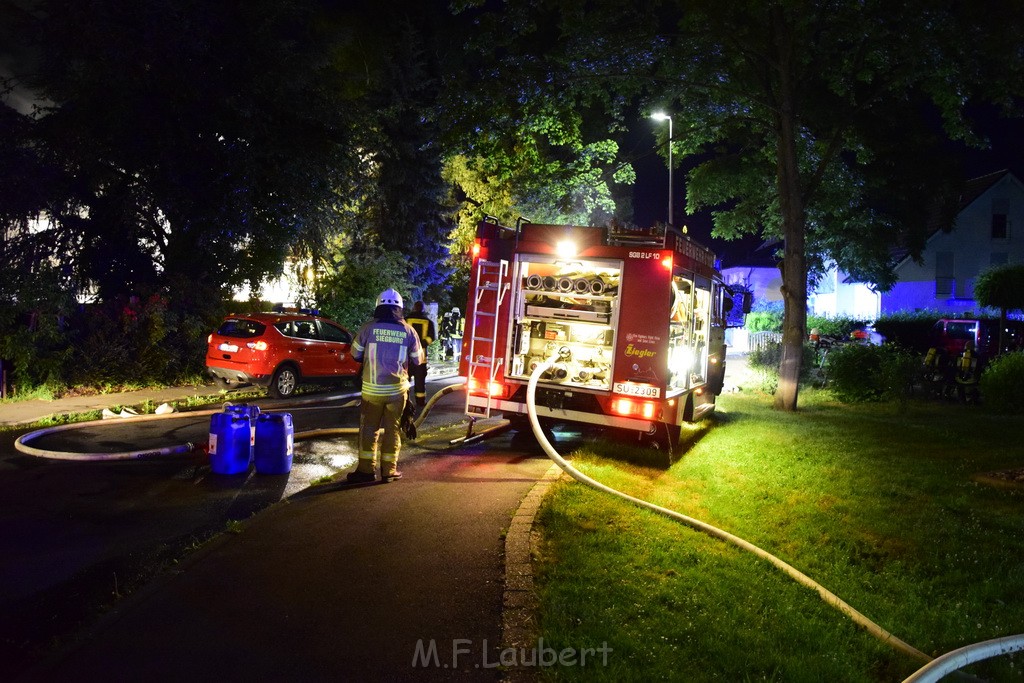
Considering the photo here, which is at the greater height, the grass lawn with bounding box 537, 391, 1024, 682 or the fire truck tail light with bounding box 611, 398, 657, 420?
the fire truck tail light with bounding box 611, 398, 657, 420

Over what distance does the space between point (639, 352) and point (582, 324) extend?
0.88 metres

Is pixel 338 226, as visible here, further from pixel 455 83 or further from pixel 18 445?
pixel 18 445

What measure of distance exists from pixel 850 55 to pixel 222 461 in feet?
41.9

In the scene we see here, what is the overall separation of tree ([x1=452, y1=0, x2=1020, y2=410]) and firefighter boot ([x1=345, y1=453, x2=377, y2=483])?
8007mm

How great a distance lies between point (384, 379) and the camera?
720cm

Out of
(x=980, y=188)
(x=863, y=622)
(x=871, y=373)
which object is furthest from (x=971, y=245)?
(x=863, y=622)

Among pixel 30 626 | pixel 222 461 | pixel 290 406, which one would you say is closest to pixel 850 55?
pixel 290 406

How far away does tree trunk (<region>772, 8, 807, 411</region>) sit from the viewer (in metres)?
13.6

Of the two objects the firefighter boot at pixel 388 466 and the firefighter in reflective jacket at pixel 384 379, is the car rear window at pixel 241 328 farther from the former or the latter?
the firefighter boot at pixel 388 466

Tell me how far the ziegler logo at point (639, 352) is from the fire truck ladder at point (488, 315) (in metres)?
1.58

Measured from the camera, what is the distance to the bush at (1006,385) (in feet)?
41.8

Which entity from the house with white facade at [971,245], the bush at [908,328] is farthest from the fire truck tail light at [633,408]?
the house with white facade at [971,245]

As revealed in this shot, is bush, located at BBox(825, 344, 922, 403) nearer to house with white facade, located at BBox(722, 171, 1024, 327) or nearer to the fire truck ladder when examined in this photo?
the fire truck ladder
